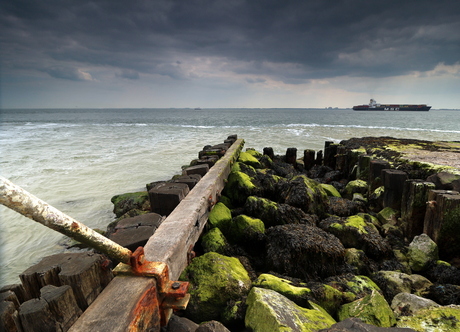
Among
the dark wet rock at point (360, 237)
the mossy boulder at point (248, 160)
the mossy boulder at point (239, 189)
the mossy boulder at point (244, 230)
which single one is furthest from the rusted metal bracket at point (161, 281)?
the mossy boulder at point (248, 160)

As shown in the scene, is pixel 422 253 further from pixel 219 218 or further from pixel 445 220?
pixel 219 218

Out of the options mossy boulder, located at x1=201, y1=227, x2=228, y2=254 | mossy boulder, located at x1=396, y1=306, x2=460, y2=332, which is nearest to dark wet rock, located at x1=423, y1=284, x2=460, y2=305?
mossy boulder, located at x1=396, y1=306, x2=460, y2=332

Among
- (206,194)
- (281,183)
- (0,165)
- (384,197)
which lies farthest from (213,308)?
(0,165)

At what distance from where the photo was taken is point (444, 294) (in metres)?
2.68

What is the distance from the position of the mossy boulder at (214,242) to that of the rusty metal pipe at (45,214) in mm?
1646

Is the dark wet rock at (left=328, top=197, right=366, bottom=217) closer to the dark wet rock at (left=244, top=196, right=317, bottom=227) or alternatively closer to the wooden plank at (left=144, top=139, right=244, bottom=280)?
the dark wet rock at (left=244, top=196, right=317, bottom=227)

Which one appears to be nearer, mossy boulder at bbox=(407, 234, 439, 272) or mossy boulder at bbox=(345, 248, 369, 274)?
mossy boulder at bbox=(345, 248, 369, 274)

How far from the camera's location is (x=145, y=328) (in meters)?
1.55

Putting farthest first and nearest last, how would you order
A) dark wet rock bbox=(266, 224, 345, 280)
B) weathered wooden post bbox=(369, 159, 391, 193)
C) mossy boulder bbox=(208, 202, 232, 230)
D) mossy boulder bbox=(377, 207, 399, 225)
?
weathered wooden post bbox=(369, 159, 391, 193)
mossy boulder bbox=(377, 207, 399, 225)
mossy boulder bbox=(208, 202, 232, 230)
dark wet rock bbox=(266, 224, 345, 280)

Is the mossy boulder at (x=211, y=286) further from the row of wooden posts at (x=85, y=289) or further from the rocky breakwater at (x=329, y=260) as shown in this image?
the row of wooden posts at (x=85, y=289)

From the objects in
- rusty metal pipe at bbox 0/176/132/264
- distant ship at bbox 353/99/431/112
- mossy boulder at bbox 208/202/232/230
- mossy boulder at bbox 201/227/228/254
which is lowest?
mossy boulder at bbox 201/227/228/254

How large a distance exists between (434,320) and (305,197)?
242cm

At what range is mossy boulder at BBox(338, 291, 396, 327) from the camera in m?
2.03

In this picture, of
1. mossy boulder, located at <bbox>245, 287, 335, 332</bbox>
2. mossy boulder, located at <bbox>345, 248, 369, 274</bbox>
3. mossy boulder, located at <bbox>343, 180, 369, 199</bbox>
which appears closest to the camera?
mossy boulder, located at <bbox>245, 287, 335, 332</bbox>
